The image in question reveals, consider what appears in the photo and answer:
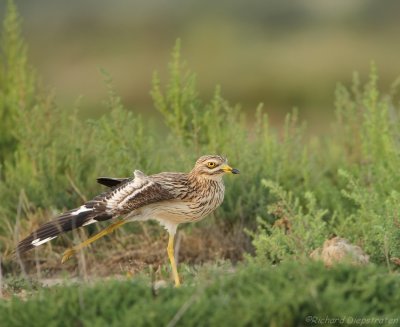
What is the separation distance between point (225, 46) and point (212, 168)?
17401 mm

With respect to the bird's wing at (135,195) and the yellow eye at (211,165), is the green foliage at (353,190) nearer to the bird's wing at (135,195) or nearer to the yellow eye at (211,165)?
the yellow eye at (211,165)

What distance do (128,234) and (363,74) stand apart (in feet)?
38.9

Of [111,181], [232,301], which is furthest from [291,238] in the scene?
[232,301]

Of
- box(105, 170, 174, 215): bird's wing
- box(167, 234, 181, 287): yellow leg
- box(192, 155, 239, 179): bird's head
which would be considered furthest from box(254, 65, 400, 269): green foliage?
box(105, 170, 174, 215): bird's wing

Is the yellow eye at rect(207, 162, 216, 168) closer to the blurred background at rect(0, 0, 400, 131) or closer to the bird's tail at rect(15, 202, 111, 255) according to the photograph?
the bird's tail at rect(15, 202, 111, 255)

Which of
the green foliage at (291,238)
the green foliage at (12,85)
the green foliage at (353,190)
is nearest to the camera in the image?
the green foliage at (291,238)

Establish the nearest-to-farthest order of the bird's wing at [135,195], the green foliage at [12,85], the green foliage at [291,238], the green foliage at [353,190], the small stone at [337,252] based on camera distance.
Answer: the small stone at [337,252]
the green foliage at [291,238]
the green foliage at [353,190]
the bird's wing at [135,195]
the green foliage at [12,85]

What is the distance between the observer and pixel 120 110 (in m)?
8.77

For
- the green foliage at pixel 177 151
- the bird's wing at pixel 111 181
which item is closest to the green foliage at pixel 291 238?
the green foliage at pixel 177 151

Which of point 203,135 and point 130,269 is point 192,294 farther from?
point 203,135

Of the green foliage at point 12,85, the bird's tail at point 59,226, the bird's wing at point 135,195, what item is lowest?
the bird's tail at point 59,226

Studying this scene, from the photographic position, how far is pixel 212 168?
791 cm

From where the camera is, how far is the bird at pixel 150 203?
24.2 ft

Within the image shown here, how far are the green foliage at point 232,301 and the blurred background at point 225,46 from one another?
11448mm
